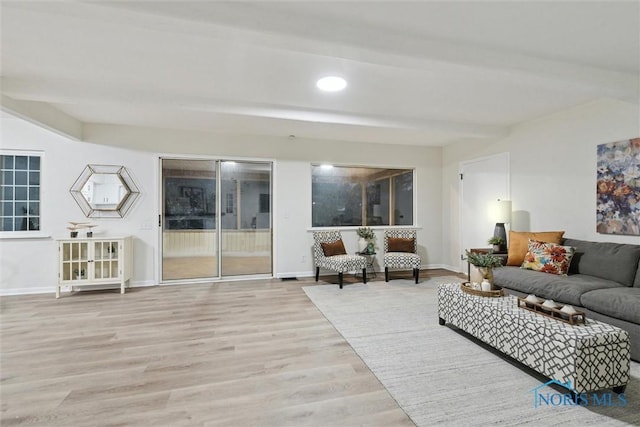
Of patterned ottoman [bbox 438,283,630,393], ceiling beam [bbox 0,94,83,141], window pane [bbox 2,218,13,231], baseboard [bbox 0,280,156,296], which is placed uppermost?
ceiling beam [bbox 0,94,83,141]

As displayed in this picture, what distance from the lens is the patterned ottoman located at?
1.83 m

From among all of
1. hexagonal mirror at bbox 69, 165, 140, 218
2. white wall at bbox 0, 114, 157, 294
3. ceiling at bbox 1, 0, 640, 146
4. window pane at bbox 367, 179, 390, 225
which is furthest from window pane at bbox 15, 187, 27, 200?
window pane at bbox 367, 179, 390, 225

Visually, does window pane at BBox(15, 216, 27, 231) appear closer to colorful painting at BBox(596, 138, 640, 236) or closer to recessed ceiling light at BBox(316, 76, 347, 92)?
recessed ceiling light at BBox(316, 76, 347, 92)

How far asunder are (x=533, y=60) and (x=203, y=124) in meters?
4.09

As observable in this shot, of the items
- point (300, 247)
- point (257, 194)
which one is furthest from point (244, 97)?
point (300, 247)

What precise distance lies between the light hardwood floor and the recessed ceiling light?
250cm

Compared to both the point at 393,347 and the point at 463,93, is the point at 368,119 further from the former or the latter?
the point at 393,347

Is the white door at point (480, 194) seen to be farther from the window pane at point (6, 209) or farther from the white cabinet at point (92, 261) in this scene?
the window pane at point (6, 209)

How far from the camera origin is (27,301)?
396cm

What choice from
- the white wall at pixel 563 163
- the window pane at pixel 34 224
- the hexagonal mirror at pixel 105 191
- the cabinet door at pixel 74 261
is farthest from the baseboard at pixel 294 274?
the window pane at pixel 34 224

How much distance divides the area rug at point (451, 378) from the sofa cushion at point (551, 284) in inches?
24.3

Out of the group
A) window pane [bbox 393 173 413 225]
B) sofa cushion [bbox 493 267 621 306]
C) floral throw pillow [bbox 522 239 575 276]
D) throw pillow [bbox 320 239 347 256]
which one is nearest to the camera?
sofa cushion [bbox 493 267 621 306]

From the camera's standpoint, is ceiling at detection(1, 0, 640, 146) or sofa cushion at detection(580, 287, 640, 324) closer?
ceiling at detection(1, 0, 640, 146)

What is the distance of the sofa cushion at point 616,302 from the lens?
2283 millimetres
